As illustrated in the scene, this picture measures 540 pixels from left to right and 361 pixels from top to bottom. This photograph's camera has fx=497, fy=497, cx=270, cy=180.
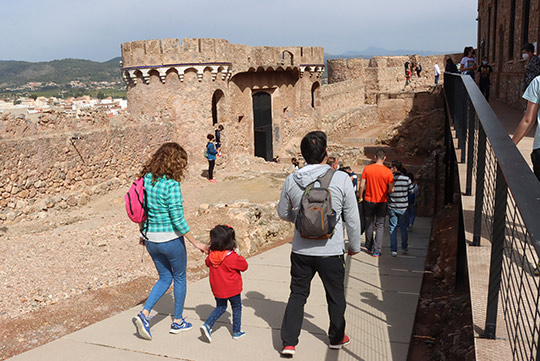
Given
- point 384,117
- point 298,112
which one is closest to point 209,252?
point 298,112

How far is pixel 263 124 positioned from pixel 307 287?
17.5 m

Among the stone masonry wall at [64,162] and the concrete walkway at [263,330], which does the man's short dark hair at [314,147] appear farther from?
the stone masonry wall at [64,162]

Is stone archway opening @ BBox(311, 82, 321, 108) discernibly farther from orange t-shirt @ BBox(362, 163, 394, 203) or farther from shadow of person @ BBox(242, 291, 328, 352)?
shadow of person @ BBox(242, 291, 328, 352)

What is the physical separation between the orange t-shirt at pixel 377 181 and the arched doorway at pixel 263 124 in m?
13.5

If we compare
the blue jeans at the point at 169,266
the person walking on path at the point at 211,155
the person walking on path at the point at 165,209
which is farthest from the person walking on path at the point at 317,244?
the person walking on path at the point at 211,155

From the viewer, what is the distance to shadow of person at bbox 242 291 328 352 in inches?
169

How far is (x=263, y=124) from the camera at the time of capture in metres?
21.0

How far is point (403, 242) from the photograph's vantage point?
307 inches

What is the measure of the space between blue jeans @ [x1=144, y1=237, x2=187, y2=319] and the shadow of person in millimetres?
864

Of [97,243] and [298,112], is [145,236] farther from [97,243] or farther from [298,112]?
[298,112]

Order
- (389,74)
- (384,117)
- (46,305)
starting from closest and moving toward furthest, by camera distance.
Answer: (46,305), (384,117), (389,74)

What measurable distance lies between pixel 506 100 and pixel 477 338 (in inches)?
616

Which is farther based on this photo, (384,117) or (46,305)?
(384,117)

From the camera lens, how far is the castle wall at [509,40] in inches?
572
